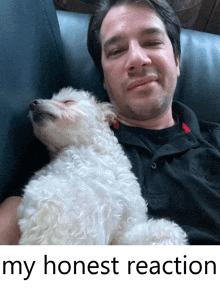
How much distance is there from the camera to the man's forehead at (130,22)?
0.81 metres

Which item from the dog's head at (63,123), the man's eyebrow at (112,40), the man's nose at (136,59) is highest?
the man's eyebrow at (112,40)

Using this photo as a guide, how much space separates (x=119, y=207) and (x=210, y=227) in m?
0.28

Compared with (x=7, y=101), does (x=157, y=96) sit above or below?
below

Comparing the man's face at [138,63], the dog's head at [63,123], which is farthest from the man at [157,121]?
the dog's head at [63,123]

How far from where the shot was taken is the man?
2.08 feet

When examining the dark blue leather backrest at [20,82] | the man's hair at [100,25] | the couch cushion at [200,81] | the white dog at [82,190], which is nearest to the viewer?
the white dog at [82,190]

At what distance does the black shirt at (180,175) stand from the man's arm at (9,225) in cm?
34

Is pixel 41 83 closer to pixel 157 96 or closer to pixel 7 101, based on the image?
pixel 7 101

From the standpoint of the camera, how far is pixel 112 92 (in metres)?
0.87

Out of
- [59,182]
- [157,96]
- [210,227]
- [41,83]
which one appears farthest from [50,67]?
[210,227]

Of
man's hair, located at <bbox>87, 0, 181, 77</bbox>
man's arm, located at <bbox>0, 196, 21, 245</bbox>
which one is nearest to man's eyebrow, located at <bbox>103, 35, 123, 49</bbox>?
man's hair, located at <bbox>87, 0, 181, 77</bbox>

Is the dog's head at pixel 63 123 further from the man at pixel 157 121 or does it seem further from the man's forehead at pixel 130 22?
the man's forehead at pixel 130 22

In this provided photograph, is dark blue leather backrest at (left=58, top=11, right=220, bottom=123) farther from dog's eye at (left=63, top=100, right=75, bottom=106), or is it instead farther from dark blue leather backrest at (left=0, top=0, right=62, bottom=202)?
dog's eye at (left=63, top=100, right=75, bottom=106)

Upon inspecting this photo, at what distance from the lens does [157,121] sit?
2.84 ft
